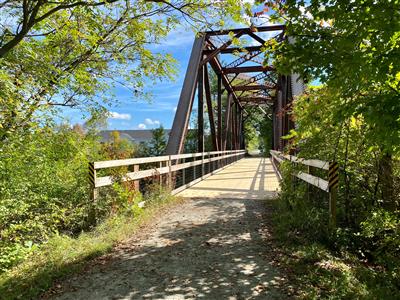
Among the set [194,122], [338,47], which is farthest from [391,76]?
[194,122]

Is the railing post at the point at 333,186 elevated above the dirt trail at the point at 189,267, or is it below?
above

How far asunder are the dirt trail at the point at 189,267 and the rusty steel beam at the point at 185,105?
3736 mm

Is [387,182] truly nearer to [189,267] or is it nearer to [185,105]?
[189,267]

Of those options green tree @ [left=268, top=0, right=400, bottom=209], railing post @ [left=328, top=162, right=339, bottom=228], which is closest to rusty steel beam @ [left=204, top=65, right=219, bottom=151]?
railing post @ [left=328, top=162, right=339, bottom=228]

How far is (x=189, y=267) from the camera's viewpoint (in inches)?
143

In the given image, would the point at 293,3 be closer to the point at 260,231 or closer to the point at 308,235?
the point at 308,235

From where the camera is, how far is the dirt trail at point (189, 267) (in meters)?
3.05

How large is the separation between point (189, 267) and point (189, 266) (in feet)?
0.10

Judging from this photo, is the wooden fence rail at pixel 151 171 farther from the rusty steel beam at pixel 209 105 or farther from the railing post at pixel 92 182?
the rusty steel beam at pixel 209 105

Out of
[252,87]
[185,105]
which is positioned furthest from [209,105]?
[252,87]

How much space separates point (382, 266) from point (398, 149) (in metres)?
1.53

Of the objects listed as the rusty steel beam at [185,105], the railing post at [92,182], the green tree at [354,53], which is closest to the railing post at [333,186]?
the green tree at [354,53]

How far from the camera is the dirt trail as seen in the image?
3.05 metres

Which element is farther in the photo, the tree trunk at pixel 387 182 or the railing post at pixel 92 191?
the railing post at pixel 92 191
